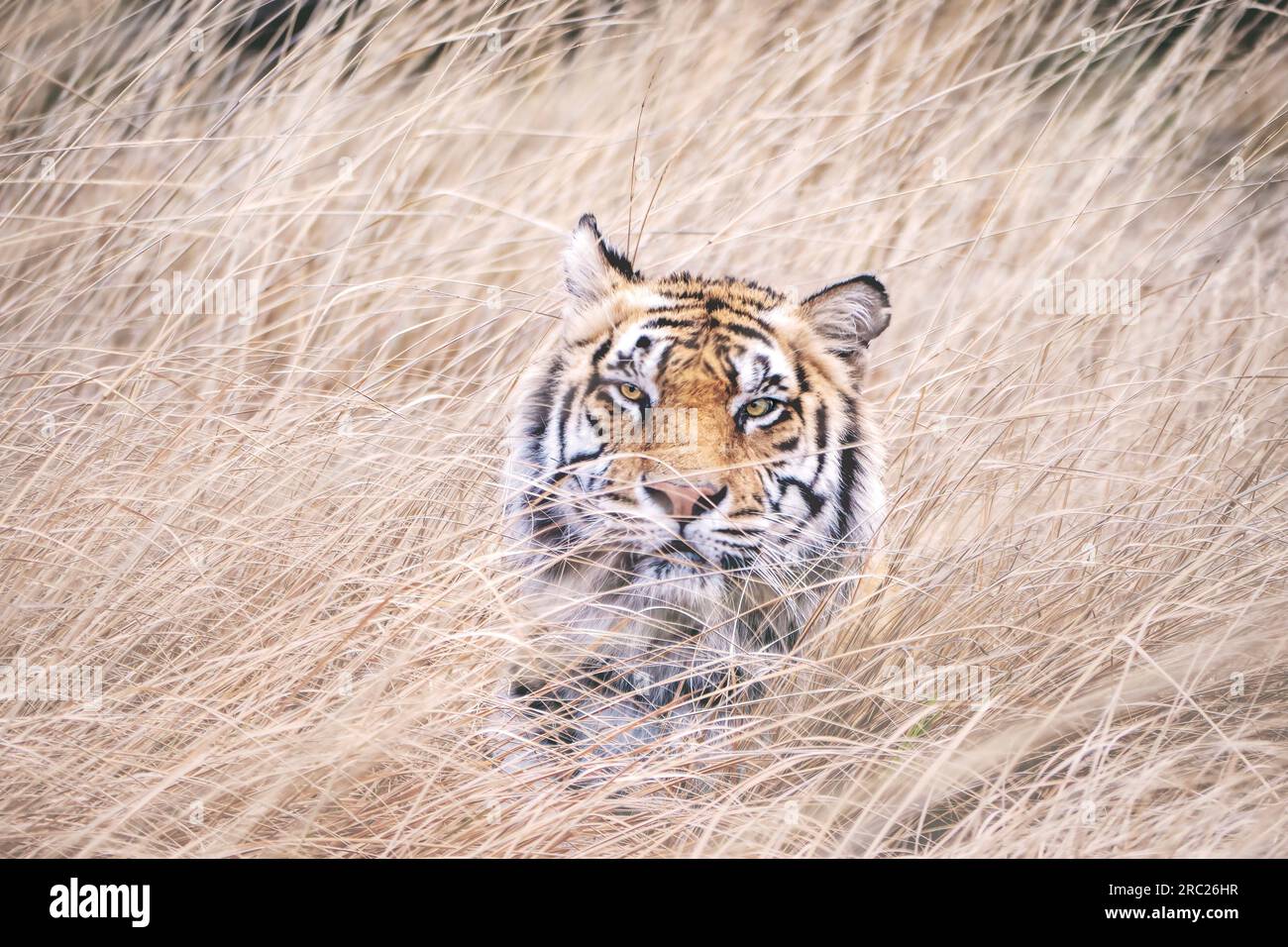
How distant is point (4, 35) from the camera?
3.30 m

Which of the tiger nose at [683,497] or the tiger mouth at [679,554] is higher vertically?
the tiger nose at [683,497]

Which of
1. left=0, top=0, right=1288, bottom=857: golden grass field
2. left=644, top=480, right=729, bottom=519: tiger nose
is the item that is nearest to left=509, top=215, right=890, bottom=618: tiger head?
left=644, top=480, right=729, bottom=519: tiger nose

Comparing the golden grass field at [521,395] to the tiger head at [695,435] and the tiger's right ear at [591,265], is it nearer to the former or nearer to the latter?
the tiger head at [695,435]

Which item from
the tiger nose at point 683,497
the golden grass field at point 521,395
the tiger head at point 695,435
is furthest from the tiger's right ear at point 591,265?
the tiger nose at point 683,497

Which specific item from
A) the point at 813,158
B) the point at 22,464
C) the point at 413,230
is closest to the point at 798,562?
the point at 813,158

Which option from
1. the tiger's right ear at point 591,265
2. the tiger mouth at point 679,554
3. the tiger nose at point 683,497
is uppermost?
the tiger's right ear at point 591,265

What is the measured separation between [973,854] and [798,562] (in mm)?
713

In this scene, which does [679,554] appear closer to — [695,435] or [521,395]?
[695,435]

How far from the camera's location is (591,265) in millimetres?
2645

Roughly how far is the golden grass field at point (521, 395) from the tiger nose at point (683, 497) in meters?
0.39

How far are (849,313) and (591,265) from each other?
0.64 metres

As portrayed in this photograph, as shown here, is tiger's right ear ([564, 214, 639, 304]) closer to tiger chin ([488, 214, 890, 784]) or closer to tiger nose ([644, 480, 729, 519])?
tiger chin ([488, 214, 890, 784])

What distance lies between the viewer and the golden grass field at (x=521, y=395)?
7.29ft

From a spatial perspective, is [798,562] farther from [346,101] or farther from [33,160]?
[33,160]
